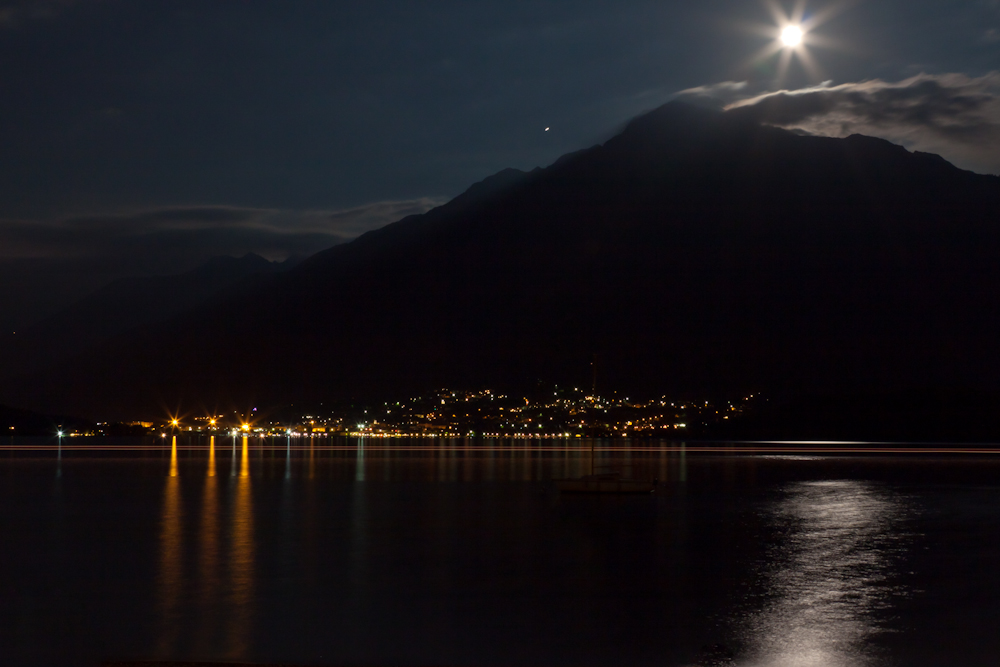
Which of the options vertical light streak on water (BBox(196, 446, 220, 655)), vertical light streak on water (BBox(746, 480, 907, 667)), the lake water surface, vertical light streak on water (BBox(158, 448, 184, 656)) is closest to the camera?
vertical light streak on water (BBox(746, 480, 907, 667))

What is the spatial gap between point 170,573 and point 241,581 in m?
2.33

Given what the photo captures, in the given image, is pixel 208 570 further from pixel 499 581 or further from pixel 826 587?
pixel 826 587

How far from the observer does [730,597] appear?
1730 cm

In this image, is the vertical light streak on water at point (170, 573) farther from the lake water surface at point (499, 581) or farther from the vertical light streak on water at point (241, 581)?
the vertical light streak on water at point (241, 581)

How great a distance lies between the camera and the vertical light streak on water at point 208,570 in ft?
47.0

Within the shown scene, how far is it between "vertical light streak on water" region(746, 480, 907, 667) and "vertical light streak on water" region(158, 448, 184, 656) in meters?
8.85

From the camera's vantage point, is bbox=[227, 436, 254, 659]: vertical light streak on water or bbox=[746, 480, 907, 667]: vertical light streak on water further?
bbox=[227, 436, 254, 659]: vertical light streak on water

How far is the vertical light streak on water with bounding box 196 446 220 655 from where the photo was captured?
14312mm

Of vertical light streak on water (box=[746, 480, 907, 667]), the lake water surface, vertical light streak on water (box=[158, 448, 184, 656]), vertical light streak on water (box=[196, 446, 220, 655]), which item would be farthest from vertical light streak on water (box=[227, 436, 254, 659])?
vertical light streak on water (box=[746, 480, 907, 667])

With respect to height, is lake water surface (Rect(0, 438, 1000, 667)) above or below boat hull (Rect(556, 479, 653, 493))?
above

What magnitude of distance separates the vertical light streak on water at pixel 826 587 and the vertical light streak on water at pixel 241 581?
752cm

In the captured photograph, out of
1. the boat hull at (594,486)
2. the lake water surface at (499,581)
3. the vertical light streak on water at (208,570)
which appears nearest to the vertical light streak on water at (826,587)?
the lake water surface at (499,581)

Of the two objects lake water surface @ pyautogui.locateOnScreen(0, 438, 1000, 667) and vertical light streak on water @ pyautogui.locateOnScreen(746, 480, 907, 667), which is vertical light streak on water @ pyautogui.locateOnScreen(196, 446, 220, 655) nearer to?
lake water surface @ pyautogui.locateOnScreen(0, 438, 1000, 667)

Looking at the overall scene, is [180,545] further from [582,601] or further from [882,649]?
[882,649]
